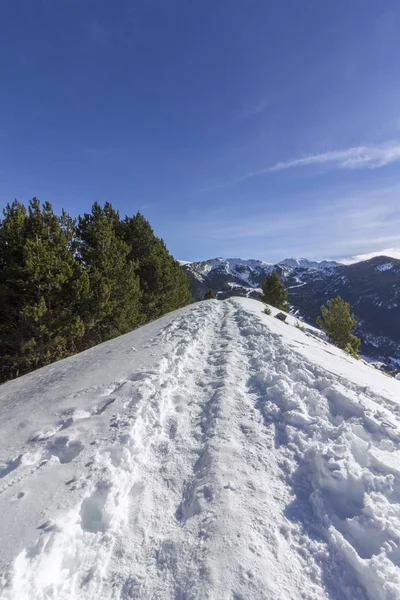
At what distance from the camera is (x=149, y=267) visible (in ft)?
93.4

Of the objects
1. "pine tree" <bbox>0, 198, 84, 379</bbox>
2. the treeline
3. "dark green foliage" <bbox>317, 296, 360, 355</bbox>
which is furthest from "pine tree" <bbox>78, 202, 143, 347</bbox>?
"dark green foliage" <bbox>317, 296, 360, 355</bbox>

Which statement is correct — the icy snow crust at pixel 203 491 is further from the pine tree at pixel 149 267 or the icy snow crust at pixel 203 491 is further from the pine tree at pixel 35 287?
the pine tree at pixel 149 267

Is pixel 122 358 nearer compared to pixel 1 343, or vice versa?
pixel 122 358

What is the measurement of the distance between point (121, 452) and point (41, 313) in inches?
463

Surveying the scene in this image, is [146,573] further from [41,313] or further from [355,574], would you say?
[41,313]

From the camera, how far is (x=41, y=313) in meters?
13.9

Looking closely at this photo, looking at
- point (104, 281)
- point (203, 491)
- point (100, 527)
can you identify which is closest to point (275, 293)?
point (104, 281)

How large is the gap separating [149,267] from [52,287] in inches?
544

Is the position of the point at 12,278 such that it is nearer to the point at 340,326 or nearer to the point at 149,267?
the point at 149,267

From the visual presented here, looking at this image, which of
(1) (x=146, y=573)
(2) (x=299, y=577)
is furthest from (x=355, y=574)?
(1) (x=146, y=573)

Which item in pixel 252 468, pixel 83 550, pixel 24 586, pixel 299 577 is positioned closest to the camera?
pixel 24 586

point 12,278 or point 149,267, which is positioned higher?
point 149,267

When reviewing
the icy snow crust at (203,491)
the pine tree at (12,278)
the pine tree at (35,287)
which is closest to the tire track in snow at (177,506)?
the icy snow crust at (203,491)

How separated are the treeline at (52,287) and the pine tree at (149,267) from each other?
19.3 ft
